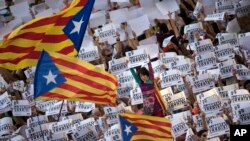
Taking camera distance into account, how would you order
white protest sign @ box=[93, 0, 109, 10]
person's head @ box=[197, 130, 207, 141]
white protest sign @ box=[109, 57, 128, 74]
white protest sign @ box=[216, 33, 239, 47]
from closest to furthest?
person's head @ box=[197, 130, 207, 141]
white protest sign @ box=[216, 33, 239, 47]
white protest sign @ box=[109, 57, 128, 74]
white protest sign @ box=[93, 0, 109, 10]

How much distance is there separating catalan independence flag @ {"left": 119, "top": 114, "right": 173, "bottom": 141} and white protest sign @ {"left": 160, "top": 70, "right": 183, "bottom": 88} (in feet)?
6.68

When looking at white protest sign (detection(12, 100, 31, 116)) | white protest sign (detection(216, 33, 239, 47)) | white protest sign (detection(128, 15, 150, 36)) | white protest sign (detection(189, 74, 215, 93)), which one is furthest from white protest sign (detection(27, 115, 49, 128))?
white protest sign (detection(216, 33, 239, 47))

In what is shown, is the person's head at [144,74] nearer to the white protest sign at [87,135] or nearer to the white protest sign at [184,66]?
the white protest sign at [184,66]

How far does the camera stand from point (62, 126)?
12.6 metres

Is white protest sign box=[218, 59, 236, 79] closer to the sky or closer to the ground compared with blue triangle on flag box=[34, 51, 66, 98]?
closer to the ground

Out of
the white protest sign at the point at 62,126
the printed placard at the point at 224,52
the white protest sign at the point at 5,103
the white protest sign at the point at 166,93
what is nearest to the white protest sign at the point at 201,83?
the white protest sign at the point at 166,93

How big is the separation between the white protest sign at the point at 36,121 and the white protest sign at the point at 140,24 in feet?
7.83

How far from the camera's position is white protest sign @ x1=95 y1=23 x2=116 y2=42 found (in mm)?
14102

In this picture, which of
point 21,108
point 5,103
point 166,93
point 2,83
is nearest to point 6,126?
point 21,108

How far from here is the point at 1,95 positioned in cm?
1401

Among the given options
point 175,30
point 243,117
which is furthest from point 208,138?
point 175,30

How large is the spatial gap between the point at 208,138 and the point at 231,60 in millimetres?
1771

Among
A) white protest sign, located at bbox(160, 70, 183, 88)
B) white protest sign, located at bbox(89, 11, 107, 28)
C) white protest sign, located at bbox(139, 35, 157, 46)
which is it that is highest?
white protest sign, located at bbox(89, 11, 107, 28)

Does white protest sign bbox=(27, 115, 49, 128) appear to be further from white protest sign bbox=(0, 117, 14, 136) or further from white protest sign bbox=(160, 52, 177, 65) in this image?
white protest sign bbox=(160, 52, 177, 65)
